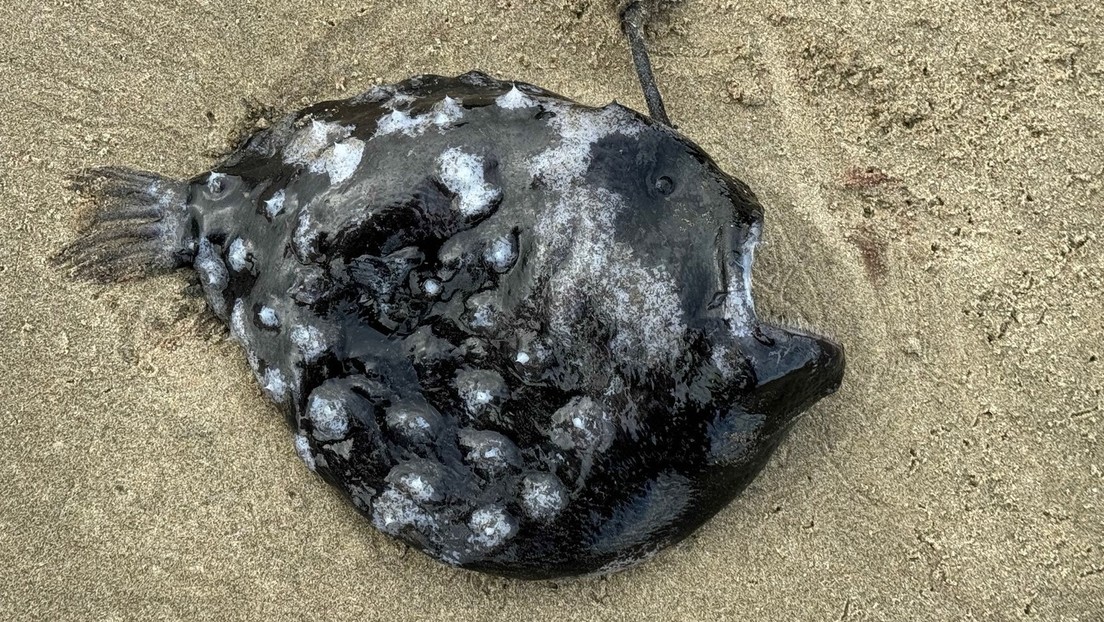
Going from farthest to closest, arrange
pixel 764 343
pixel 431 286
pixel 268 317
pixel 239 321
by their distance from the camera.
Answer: pixel 239 321, pixel 268 317, pixel 431 286, pixel 764 343

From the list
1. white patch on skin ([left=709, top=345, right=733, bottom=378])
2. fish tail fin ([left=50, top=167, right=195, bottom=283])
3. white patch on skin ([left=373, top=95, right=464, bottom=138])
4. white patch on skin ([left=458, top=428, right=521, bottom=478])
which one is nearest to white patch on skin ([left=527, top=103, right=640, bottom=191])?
white patch on skin ([left=373, top=95, right=464, bottom=138])

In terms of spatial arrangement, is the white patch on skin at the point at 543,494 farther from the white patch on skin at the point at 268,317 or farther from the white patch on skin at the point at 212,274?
the white patch on skin at the point at 212,274

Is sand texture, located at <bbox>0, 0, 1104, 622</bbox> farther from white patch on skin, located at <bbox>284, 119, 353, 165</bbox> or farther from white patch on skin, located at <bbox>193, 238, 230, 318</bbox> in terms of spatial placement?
white patch on skin, located at <bbox>284, 119, 353, 165</bbox>

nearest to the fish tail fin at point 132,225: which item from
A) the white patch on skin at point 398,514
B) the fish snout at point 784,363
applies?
the white patch on skin at point 398,514

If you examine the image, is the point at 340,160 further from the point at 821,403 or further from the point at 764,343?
the point at 821,403

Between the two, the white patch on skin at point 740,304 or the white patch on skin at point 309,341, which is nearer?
the white patch on skin at point 740,304

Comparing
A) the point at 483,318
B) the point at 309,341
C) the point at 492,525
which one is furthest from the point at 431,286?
the point at 492,525
